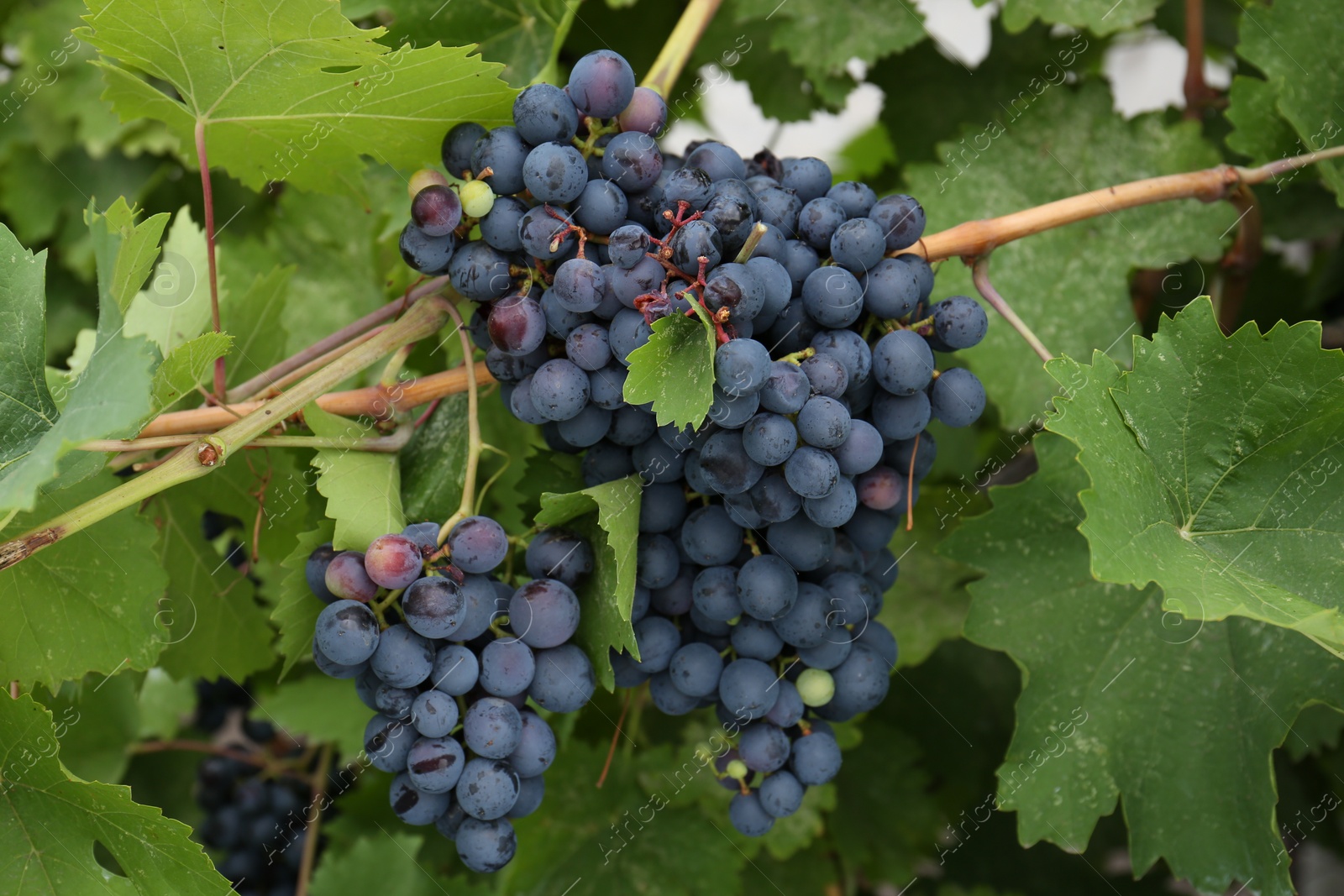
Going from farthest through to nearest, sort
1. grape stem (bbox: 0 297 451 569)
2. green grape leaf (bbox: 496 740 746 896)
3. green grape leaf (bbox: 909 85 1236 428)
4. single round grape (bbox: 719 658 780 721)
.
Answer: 1. green grape leaf (bbox: 496 740 746 896)
2. green grape leaf (bbox: 909 85 1236 428)
3. single round grape (bbox: 719 658 780 721)
4. grape stem (bbox: 0 297 451 569)

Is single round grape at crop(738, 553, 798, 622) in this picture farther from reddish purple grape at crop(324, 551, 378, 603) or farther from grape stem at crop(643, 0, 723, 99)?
grape stem at crop(643, 0, 723, 99)

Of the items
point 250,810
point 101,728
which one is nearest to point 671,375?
point 101,728

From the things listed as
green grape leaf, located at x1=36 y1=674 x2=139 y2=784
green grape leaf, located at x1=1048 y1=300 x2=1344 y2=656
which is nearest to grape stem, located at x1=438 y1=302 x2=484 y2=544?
green grape leaf, located at x1=1048 y1=300 x2=1344 y2=656

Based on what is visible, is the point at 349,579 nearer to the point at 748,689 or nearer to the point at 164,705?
the point at 748,689

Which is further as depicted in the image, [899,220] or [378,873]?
[378,873]

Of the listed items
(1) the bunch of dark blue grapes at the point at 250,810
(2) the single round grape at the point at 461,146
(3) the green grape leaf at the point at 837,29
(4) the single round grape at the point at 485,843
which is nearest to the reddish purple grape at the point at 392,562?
(4) the single round grape at the point at 485,843
